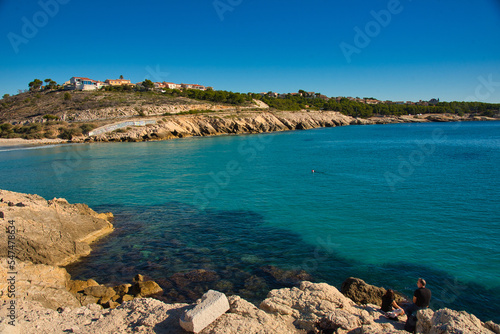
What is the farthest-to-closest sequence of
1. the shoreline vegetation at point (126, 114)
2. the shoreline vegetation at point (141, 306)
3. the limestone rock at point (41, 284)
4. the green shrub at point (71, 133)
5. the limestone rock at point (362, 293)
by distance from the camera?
the shoreline vegetation at point (126, 114) < the green shrub at point (71, 133) < the limestone rock at point (362, 293) < the limestone rock at point (41, 284) < the shoreline vegetation at point (141, 306)

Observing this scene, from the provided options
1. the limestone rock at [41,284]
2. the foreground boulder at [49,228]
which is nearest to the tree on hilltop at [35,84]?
the foreground boulder at [49,228]

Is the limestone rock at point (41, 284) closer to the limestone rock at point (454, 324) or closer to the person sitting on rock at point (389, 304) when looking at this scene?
the person sitting on rock at point (389, 304)

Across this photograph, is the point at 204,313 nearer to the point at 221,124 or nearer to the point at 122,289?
the point at 122,289

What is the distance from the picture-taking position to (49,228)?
A: 13406 mm

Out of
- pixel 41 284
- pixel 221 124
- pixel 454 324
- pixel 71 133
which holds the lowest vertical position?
pixel 41 284

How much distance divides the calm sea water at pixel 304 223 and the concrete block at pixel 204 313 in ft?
11.2

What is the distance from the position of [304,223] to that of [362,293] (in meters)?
7.65

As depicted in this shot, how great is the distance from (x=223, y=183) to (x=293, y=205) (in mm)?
9146

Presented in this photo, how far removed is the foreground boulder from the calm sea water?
33.5 inches

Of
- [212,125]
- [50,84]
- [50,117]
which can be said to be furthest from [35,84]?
[212,125]

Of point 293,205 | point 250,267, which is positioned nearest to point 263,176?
point 293,205

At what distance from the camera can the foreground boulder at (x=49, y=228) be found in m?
11.7

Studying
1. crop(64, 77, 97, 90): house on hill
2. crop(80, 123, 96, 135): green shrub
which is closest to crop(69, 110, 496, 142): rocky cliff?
crop(80, 123, 96, 135): green shrub

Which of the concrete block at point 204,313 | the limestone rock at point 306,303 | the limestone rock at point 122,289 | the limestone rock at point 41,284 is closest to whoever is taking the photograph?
the concrete block at point 204,313
